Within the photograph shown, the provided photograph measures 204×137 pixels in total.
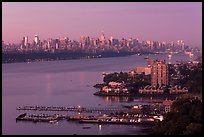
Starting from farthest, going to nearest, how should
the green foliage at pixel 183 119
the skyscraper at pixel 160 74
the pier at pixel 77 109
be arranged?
1. the skyscraper at pixel 160 74
2. the pier at pixel 77 109
3. the green foliage at pixel 183 119

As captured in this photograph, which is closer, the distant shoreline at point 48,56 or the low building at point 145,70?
the low building at point 145,70

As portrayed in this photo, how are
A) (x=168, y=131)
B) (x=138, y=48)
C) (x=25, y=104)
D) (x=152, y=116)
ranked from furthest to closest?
1. (x=138, y=48)
2. (x=25, y=104)
3. (x=152, y=116)
4. (x=168, y=131)

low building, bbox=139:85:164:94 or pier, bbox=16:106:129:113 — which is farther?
low building, bbox=139:85:164:94

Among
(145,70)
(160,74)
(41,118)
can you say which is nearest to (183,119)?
(41,118)

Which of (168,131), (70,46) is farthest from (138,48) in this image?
(168,131)

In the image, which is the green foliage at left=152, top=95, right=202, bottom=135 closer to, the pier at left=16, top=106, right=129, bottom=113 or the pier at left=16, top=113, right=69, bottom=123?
the pier at left=16, top=113, right=69, bottom=123

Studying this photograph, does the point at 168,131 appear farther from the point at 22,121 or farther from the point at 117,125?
the point at 22,121

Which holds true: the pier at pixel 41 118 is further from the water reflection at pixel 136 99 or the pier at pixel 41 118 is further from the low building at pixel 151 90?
the low building at pixel 151 90

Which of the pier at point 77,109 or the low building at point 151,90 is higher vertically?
the low building at point 151,90

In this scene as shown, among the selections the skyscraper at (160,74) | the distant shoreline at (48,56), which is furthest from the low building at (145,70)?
the distant shoreline at (48,56)

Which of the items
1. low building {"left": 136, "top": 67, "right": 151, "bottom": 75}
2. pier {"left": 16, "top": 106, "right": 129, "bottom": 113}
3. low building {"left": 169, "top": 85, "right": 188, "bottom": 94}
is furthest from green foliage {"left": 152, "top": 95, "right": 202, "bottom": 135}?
low building {"left": 136, "top": 67, "right": 151, "bottom": 75}

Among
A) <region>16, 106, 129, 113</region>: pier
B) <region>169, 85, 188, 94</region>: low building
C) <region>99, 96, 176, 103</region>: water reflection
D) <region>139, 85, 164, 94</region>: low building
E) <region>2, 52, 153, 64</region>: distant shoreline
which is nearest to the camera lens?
<region>16, 106, 129, 113</region>: pier
